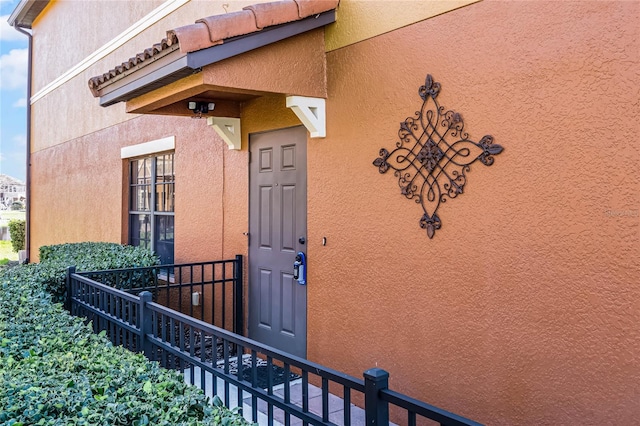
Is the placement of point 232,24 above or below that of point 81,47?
below

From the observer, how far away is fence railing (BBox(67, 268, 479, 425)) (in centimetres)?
206

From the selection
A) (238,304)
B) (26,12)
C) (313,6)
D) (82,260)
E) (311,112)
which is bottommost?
(238,304)

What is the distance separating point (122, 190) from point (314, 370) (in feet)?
22.7

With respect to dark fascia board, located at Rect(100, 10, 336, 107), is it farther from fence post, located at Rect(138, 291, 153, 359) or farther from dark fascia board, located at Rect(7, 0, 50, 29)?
dark fascia board, located at Rect(7, 0, 50, 29)

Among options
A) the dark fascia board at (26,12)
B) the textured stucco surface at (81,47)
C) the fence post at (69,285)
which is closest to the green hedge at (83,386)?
the fence post at (69,285)

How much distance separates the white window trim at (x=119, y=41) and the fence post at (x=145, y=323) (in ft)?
14.1

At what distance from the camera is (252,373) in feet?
8.68

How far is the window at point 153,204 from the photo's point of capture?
727 centimetres

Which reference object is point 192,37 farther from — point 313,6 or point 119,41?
point 119,41

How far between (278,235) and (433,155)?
204cm

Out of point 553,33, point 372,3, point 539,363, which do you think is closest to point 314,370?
point 539,363

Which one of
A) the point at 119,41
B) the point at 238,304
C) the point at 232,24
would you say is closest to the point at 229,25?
the point at 232,24

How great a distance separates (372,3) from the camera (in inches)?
159

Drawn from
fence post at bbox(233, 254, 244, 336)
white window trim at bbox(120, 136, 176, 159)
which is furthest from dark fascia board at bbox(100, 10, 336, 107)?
white window trim at bbox(120, 136, 176, 159)
